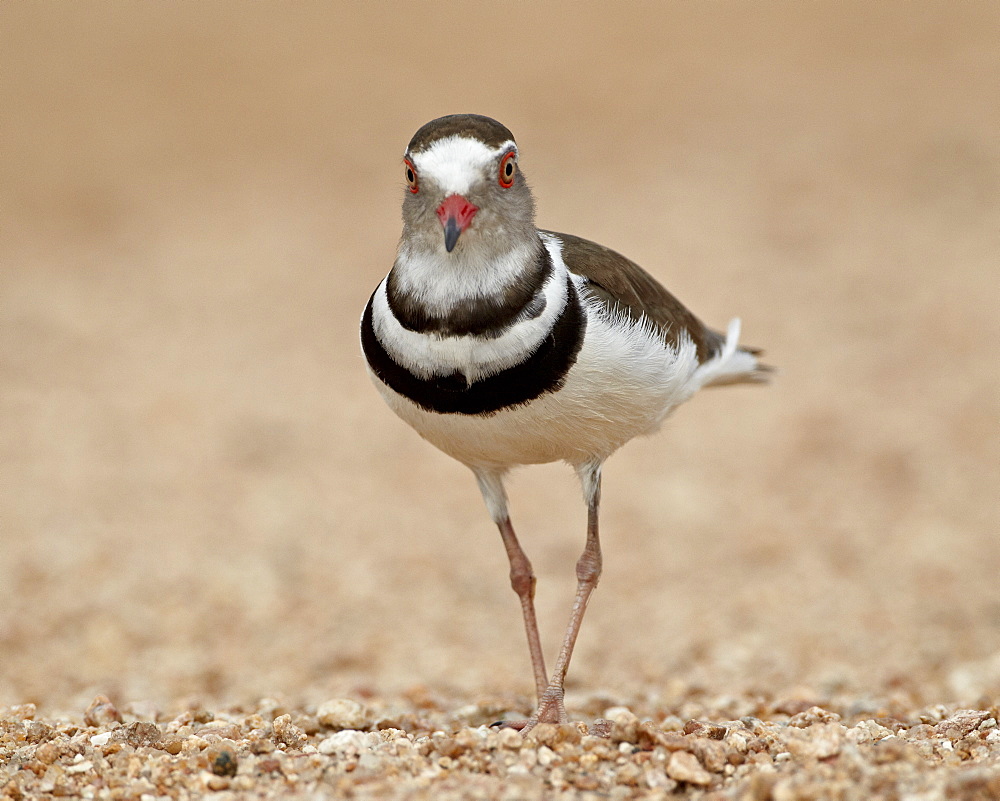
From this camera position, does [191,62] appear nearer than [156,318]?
No

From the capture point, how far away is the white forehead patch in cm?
462

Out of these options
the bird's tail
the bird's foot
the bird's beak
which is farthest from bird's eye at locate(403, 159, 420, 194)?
the bird's foot

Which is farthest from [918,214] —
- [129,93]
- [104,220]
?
[129,93]

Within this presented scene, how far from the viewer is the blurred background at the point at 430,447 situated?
846cm

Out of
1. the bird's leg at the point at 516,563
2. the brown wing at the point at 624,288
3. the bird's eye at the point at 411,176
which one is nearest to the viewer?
the bird's eye at the point at 411,176

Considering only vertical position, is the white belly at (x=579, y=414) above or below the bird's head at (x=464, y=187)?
below

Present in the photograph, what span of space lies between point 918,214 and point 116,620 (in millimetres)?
11763

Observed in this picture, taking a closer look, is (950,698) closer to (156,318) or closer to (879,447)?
(879,447)

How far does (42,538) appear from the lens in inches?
388

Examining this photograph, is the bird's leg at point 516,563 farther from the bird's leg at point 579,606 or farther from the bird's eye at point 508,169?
the bird's eye at point 508,169

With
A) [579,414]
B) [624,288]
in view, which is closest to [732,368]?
[624,288]

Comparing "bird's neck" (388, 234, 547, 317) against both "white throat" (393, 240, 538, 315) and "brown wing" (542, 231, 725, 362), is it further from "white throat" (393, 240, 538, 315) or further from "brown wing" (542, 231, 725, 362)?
"brown wing" (542, 231, 725, 362)

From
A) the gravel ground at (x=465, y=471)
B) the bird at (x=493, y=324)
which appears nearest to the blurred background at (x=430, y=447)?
the gravel ground at (x=465, y=471)

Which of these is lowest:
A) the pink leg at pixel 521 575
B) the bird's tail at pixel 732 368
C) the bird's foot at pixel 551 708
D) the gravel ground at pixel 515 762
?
the gravel ground at pixel 515 762
